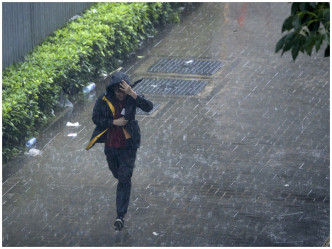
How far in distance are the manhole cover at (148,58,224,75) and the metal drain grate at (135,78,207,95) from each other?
510mm

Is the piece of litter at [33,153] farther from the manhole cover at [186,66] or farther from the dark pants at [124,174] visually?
the manhole cover at [186,66]

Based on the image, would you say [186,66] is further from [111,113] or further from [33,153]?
[111,113]

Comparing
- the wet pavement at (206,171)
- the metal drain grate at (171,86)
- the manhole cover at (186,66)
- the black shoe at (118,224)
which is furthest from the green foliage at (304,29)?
the manhole cover at (186,66)

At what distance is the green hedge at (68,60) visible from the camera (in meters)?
12.5

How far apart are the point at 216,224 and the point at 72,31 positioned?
20.9 feet

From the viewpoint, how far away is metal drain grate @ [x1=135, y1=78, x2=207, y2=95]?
14.9 m

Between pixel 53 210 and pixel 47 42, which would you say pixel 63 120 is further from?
pixel 53 210

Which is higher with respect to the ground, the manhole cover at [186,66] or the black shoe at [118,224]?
the black shoe at [118,224]

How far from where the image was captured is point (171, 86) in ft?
49.8

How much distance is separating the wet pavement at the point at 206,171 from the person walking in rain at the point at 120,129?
1.40 feet

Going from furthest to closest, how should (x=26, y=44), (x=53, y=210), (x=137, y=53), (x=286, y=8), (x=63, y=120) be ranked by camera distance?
(x=286, y=8), (x=137, y=53), (x=26, y=44), (x=63, y=120), (x=53, y=210)

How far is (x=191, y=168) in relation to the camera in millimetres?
11891

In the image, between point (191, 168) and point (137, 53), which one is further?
point (137, 53)

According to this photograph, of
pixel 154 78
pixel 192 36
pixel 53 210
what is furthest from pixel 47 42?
pixel 53 210
